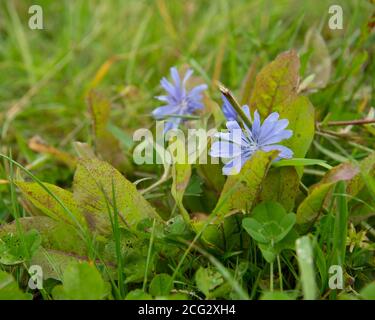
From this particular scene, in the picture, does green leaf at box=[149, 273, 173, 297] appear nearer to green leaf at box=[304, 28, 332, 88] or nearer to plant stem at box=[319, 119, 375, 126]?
plant stem at box=[319, 119, 375, 126]

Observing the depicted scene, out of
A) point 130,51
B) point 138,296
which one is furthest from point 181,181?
point 130,51

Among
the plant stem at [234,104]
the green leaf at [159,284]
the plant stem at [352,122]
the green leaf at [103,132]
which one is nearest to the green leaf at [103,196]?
the green leaf at [159,284]

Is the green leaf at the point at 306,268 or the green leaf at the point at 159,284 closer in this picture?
the green leaf at the point at 306,268

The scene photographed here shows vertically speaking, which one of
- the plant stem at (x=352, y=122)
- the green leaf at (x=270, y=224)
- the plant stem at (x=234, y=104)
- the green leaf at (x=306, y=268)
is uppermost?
the plant stem at (x=234, y=104)

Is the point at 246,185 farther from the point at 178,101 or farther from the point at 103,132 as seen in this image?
the point at 103,132

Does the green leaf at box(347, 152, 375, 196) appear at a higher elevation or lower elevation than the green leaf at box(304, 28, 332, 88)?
lower

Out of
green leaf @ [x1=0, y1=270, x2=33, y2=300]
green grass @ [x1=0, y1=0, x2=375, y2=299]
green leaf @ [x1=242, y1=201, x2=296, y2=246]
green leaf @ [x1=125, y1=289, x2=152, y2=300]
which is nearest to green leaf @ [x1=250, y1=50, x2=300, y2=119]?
green grass @ [x1=0, y1=0, x2=375, y2=299]

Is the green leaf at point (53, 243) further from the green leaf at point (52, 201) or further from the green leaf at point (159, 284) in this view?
the green leaf at point (159, 284)
